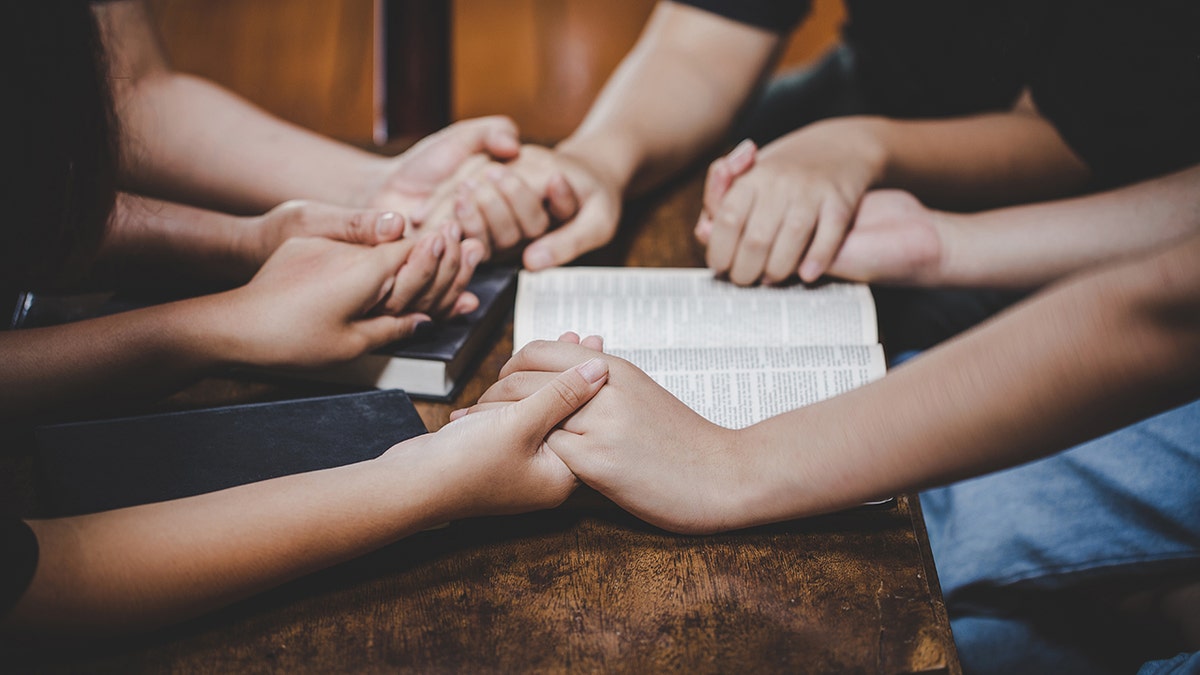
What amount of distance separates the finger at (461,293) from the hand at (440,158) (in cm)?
17

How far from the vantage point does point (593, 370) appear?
1.93 feet

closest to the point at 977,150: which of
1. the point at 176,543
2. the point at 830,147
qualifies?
the point at 830,147

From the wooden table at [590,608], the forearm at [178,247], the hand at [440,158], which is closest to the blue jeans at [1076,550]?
the wooden table at [590,608]

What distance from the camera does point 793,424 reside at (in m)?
0.58

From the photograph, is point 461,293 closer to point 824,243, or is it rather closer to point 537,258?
point 537,258

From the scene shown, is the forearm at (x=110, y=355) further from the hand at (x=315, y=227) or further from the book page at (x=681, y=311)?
the book page at (x=681, y=311)

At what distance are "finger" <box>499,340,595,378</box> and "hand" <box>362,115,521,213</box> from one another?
319 millimetres

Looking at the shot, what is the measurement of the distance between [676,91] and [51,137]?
703mm

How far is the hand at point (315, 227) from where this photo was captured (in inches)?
28.4

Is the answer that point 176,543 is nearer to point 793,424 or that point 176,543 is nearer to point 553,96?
point 793,424

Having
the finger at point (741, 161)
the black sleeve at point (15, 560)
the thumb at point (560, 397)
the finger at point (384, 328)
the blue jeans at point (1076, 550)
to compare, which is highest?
the black sleeve at point (15, 560)

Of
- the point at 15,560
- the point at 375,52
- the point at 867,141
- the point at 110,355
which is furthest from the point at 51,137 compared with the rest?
the point at 375,52

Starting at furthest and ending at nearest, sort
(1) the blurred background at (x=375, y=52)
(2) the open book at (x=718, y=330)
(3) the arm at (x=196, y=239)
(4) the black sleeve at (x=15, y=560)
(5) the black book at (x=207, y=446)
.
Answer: (1) the blurred background at (x=375, y=52)
(3) the arm at (x=196, y=239)
(2) the open book at (x=718, y=330)
(5) the black book at (x=207, y=446)
(4) the black sleeve at (x=15, y=560)

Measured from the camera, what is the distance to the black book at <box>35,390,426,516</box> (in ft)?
1.78
